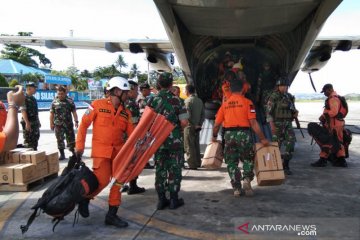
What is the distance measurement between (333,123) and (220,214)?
4.47 m

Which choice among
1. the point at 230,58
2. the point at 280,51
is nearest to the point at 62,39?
the point at 230,58

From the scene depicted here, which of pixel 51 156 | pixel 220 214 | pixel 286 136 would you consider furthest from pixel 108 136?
pixel 286 136

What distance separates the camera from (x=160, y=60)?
12.7m

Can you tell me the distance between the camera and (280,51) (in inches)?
368

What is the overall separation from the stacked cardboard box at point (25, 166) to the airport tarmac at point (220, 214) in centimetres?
23

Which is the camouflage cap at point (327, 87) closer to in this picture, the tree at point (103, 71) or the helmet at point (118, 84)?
the helmet at point (118, 84)

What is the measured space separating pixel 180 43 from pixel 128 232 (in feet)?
15.5

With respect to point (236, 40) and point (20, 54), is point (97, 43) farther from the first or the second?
point (20, 54)

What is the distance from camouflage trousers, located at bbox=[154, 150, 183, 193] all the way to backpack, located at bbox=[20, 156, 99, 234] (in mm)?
1007

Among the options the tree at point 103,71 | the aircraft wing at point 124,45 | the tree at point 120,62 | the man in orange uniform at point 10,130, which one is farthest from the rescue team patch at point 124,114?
the tree at point 120,62

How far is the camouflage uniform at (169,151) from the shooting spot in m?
4.88

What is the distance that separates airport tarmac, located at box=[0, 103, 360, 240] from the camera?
391 cm

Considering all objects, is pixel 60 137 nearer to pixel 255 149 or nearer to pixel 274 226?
pixel 255 149

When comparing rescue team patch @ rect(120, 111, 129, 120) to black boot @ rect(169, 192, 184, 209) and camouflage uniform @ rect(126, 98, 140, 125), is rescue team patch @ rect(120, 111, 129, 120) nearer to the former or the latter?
black boot @ rect(169, 192, 184, 209)
